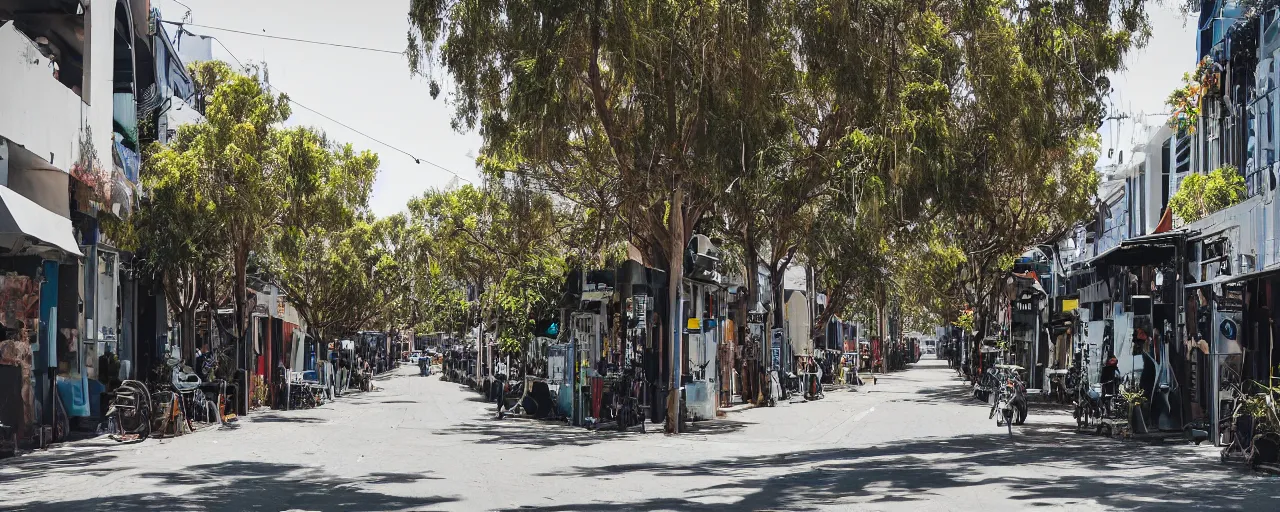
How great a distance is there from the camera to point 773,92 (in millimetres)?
24875

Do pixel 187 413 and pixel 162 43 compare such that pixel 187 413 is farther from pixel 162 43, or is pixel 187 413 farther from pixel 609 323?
pixel 162 43

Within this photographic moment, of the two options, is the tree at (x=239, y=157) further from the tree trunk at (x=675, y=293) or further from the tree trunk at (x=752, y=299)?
the tree trunk at (x=752, y=299)

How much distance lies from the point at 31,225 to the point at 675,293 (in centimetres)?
1198

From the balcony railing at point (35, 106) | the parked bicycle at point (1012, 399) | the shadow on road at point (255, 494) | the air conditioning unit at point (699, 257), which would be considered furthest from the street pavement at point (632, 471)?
the balcony railing at point (35, 106)

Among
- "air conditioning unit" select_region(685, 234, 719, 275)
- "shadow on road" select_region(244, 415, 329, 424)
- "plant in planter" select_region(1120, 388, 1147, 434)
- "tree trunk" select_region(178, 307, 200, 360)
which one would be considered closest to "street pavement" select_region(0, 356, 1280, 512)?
"plant in planter" select_region(1120, 388, 1147, 434)

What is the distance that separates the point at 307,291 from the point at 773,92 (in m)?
37.5

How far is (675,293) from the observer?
2642 cm

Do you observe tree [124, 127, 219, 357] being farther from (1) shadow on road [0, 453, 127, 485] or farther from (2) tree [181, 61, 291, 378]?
(1) shadow on road [0, 453, 127, 485]

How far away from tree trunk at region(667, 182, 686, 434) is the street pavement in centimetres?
74

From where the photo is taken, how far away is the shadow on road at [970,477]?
13508 millimetres

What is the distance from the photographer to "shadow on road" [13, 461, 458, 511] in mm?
13086

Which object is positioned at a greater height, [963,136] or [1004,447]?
[963,136]

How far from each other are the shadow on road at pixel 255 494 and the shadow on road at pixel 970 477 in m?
2.05

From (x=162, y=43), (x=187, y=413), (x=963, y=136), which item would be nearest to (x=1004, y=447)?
(x=963, y=136)
